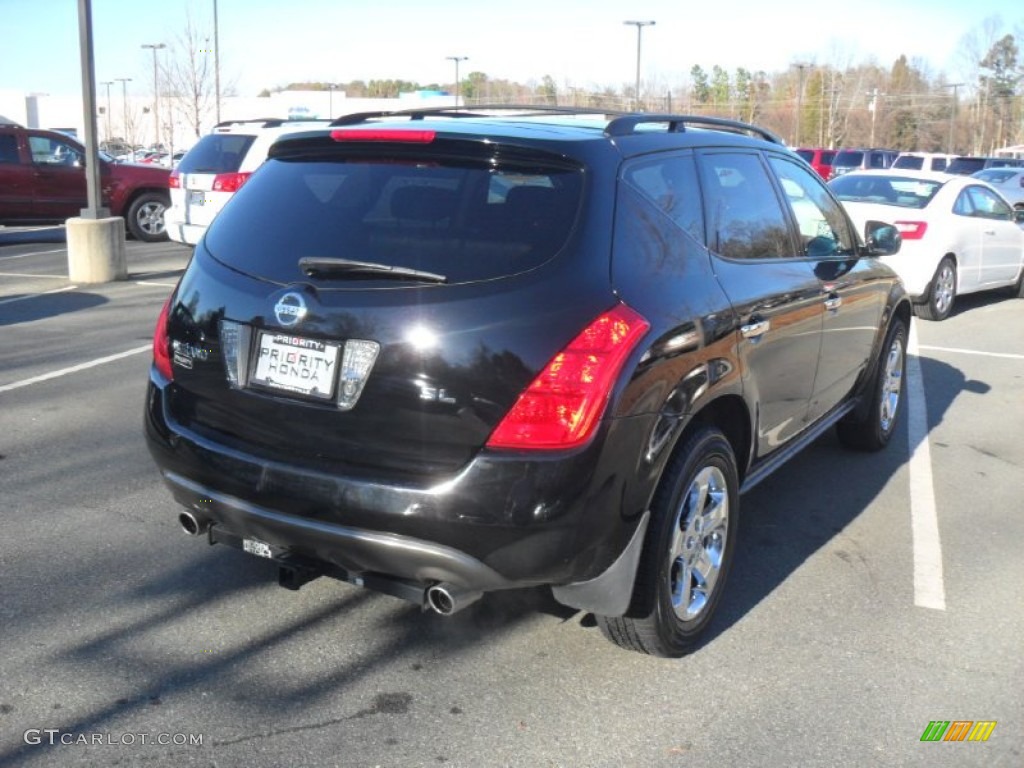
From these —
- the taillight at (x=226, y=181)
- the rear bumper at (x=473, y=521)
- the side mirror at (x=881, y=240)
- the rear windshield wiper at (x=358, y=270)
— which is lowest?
the rear bumper at (x=473, y=521)

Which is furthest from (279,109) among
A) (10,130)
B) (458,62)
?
(10,130)

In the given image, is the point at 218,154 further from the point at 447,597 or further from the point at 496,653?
the point at 447,597

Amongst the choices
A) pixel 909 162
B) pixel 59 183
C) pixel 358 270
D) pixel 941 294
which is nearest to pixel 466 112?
pixel 358 270

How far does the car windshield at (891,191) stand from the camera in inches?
473

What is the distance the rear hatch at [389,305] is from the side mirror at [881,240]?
9.51 ft

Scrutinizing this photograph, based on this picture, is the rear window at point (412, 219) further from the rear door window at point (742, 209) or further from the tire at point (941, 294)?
the tire at point (941, 294)

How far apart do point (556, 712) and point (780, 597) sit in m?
1.30

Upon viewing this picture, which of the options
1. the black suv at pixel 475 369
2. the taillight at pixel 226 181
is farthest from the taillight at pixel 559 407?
the taillight at pixel 226 181

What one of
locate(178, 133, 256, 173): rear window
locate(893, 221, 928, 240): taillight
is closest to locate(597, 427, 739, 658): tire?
locate(893, 221, 928, 240): taillight

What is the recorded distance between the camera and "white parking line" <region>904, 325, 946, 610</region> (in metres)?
4.34

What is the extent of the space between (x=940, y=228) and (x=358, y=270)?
32.3 ft

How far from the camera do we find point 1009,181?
30016 millimetres

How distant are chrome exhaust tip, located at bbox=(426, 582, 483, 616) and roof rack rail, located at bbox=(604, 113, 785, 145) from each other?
1575 mm

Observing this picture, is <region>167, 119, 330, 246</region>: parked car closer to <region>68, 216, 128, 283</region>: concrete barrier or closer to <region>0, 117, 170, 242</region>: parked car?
<region>68, 216, 128, 283</region>: concrete barrier
